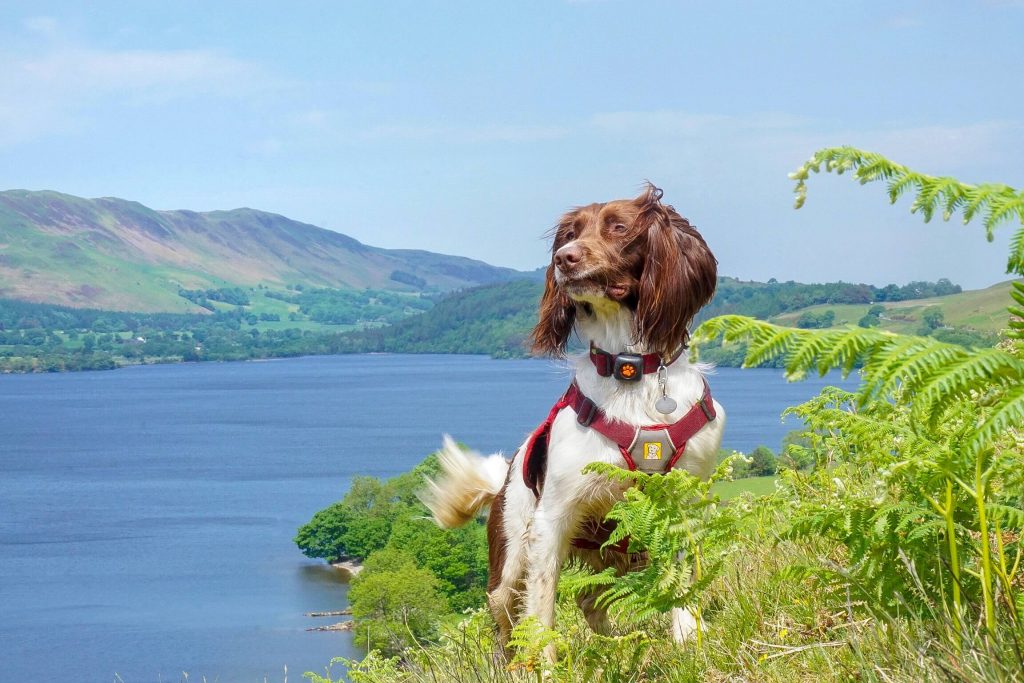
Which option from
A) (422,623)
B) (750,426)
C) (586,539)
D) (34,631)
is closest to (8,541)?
(34,631)

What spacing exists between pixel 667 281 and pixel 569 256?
42 cm

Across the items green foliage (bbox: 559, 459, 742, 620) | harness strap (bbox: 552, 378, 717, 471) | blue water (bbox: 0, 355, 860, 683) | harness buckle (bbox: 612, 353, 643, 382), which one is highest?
harness buckle (bbox: 612, 353, 643, 382)

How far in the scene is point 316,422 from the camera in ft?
561

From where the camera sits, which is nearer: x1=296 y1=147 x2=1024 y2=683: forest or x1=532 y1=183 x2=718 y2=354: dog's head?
x1=296 y1=147 x2=1024 y2=683: forest

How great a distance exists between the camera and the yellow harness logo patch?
15.9 feet

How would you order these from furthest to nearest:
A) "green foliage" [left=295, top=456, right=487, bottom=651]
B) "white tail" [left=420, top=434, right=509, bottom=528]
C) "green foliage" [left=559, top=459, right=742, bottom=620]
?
"green foliage" [left=295, top=456, right=487, bottom=651]
"white tail" [left=420, top=434, right=509, bottom=528]
"green foliage" [left=559, top=459, right=742, bottom=620]

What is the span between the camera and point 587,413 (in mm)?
4906

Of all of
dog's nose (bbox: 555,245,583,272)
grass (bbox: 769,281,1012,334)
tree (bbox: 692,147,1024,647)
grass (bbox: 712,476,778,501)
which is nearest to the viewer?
tree (bbox: 692,147,1024,647)

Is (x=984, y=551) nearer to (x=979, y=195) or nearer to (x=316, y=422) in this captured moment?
(x=979, y=195)

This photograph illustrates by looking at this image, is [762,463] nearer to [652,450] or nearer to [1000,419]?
[652,450]

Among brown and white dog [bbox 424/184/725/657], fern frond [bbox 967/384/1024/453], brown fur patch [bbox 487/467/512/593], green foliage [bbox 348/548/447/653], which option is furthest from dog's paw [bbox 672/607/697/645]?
green foliage [bbox 348/548/447/653]

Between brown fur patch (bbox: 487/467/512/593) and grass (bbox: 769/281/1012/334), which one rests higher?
grass (bbox: 769/281/1012/334)

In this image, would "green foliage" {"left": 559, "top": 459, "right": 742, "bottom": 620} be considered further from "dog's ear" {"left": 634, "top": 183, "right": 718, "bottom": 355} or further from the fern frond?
the fern frond

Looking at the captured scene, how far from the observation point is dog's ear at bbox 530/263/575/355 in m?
5.12
